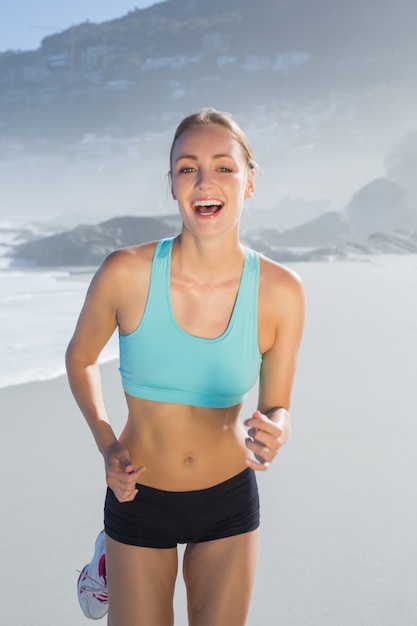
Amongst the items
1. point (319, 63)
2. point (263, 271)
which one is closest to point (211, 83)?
point (319, 63)

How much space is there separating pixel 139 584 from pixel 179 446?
296mm

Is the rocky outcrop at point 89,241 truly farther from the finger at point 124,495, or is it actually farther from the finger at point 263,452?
the finger at point 263,452

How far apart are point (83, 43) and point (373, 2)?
31206mm

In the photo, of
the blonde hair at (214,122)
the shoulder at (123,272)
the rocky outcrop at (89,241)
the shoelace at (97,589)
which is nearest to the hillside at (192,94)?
the rocky outcrop at (89,241)

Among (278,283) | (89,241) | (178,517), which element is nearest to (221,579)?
(178,517)

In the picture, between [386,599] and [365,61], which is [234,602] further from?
[365,61]

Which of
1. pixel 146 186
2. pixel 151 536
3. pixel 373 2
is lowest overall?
pixel 151 536

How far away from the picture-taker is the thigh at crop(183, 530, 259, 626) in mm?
1446

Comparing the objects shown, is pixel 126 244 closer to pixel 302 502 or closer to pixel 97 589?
pixel 302 502

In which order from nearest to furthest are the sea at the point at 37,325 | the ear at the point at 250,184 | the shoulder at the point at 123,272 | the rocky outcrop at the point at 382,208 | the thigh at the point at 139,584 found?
the thigh at the point at 139,584 < the shoulder at the point at 123,272 < the ear at the point at 250,184 < the sea at the point at 37,325 < the rocky outcrop at the point at 382,208

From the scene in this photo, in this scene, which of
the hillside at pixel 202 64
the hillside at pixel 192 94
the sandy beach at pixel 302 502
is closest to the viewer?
the sandy beach at pixel 302 502

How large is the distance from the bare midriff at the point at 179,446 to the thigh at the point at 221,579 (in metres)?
0.14

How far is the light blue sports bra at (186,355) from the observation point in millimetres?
1495

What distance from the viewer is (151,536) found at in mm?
1492
